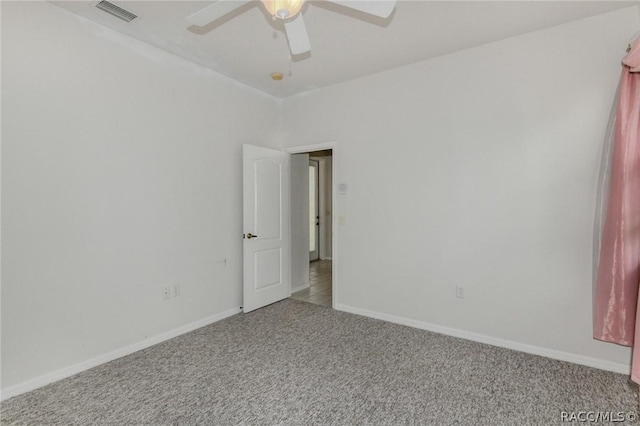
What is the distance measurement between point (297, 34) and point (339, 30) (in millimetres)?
813

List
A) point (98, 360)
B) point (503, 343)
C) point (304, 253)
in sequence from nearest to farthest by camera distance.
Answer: point (98, 360)
point (503, 343)
point (304, 253)

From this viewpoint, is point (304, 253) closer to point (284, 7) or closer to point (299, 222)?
point (299, 222)

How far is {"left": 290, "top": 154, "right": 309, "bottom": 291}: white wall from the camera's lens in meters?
4.71

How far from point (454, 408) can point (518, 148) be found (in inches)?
84.6

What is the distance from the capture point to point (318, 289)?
4.83 m

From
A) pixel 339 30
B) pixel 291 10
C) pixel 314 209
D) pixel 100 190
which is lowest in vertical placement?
pixel 314 209

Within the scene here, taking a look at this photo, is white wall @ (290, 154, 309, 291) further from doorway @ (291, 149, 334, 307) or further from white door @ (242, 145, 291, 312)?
white door @ (242, 145, 291, 312)

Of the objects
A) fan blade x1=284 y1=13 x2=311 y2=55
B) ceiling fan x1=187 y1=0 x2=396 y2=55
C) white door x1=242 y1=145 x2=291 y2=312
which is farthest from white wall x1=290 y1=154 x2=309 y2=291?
ceiling fan x1=187 y1=0 x2=396 y2=55

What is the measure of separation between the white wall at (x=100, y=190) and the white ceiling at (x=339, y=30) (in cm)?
31

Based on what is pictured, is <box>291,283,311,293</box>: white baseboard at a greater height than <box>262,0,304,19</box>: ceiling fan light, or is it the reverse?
<box>262,0,304,19</box>: ceiling fan light

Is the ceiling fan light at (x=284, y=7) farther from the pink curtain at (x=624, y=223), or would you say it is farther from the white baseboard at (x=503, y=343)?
the white baseboard at (x=503, y=343)

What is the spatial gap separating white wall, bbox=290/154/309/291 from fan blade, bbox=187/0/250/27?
2.75 meters

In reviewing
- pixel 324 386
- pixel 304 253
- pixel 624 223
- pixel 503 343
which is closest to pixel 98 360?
pixel 324 386

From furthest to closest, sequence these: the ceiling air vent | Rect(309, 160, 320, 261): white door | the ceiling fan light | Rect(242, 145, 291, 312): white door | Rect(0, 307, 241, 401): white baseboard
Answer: Rect(309, 160, 320, 261): white door < Rect(242, 145, 291, 312): white door < the ceiling air vent < Rect(0, 307, 241, 401): white baseboard < the ceiling fan light
